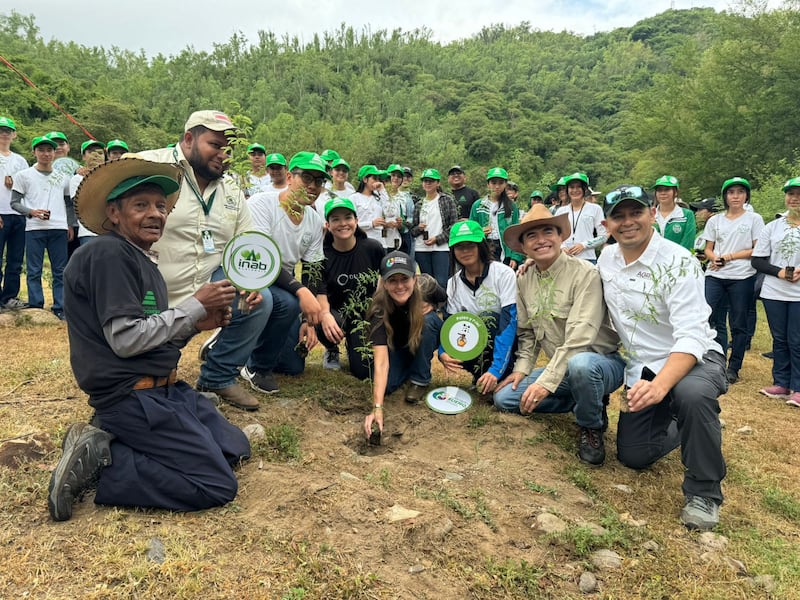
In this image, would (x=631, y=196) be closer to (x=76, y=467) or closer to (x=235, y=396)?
(x=235, y=396)

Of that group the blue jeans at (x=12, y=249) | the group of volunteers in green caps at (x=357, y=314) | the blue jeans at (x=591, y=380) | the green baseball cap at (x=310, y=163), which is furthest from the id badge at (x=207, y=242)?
the blue jeans at (x=12, y=249)

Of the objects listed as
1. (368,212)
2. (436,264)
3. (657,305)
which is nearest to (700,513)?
(657,305)

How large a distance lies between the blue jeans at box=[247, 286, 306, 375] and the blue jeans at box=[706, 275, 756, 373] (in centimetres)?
472

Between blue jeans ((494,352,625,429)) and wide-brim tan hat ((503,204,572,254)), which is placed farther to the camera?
wide-brim tan hat ((503,204,572,254))

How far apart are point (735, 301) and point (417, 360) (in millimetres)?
3954

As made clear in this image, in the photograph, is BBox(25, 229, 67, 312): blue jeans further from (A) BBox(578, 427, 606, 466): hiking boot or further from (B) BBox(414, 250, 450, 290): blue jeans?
(A) BBox(578, 427, 606, 466): hiking boot

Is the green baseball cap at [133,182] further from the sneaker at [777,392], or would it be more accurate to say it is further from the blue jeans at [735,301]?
the sneaker at [777,392]

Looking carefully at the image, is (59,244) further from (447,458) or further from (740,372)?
(740,372)

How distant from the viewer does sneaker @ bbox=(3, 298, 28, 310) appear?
6.53m

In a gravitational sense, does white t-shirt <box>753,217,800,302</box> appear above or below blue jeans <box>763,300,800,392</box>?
above

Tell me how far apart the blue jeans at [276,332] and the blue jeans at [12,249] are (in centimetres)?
443

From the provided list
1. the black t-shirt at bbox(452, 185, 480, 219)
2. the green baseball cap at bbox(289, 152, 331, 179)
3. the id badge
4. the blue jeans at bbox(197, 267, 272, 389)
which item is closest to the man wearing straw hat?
the id badge

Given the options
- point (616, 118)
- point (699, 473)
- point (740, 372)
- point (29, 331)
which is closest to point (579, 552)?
point (699, 473)

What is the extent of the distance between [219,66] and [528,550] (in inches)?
3418
